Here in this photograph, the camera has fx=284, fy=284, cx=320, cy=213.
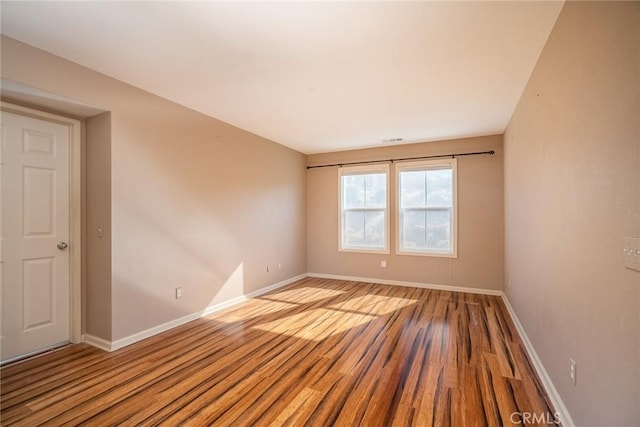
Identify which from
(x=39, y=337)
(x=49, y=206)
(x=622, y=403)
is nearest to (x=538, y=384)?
(x=622, y=403)

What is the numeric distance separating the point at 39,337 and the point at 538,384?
419cm

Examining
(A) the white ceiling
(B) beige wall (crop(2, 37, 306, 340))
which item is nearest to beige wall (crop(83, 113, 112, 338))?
(B) beige wall (crop(2, 37, 306, 340))

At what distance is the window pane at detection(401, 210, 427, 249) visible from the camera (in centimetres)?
497

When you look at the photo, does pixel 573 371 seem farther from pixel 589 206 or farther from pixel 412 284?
pixel 412 284

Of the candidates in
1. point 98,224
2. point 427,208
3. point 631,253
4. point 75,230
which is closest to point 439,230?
point 427,208

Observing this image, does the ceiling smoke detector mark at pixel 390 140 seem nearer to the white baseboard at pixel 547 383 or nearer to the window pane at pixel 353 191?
the window pane at pixel 353 191

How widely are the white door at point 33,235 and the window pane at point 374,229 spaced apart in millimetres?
4297

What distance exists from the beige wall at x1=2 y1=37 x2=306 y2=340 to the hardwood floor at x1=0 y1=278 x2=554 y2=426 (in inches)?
17.2

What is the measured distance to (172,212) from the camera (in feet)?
10.5

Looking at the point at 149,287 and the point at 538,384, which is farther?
the point at 149,287

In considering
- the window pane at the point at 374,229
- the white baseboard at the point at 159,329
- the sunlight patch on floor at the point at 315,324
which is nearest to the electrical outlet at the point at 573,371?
the sunlight patch on floor at the point at 315,324

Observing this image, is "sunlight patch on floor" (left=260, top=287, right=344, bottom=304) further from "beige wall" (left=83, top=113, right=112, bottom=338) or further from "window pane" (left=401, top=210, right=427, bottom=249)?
"beige wall" (left=83, top=113, right=112, bottom=338)

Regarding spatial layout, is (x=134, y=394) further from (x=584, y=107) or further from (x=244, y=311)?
(x=584, y=107)

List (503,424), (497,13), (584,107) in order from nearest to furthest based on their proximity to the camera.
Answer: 1. (584,107)
2. (503,424)
3. (497,13)
